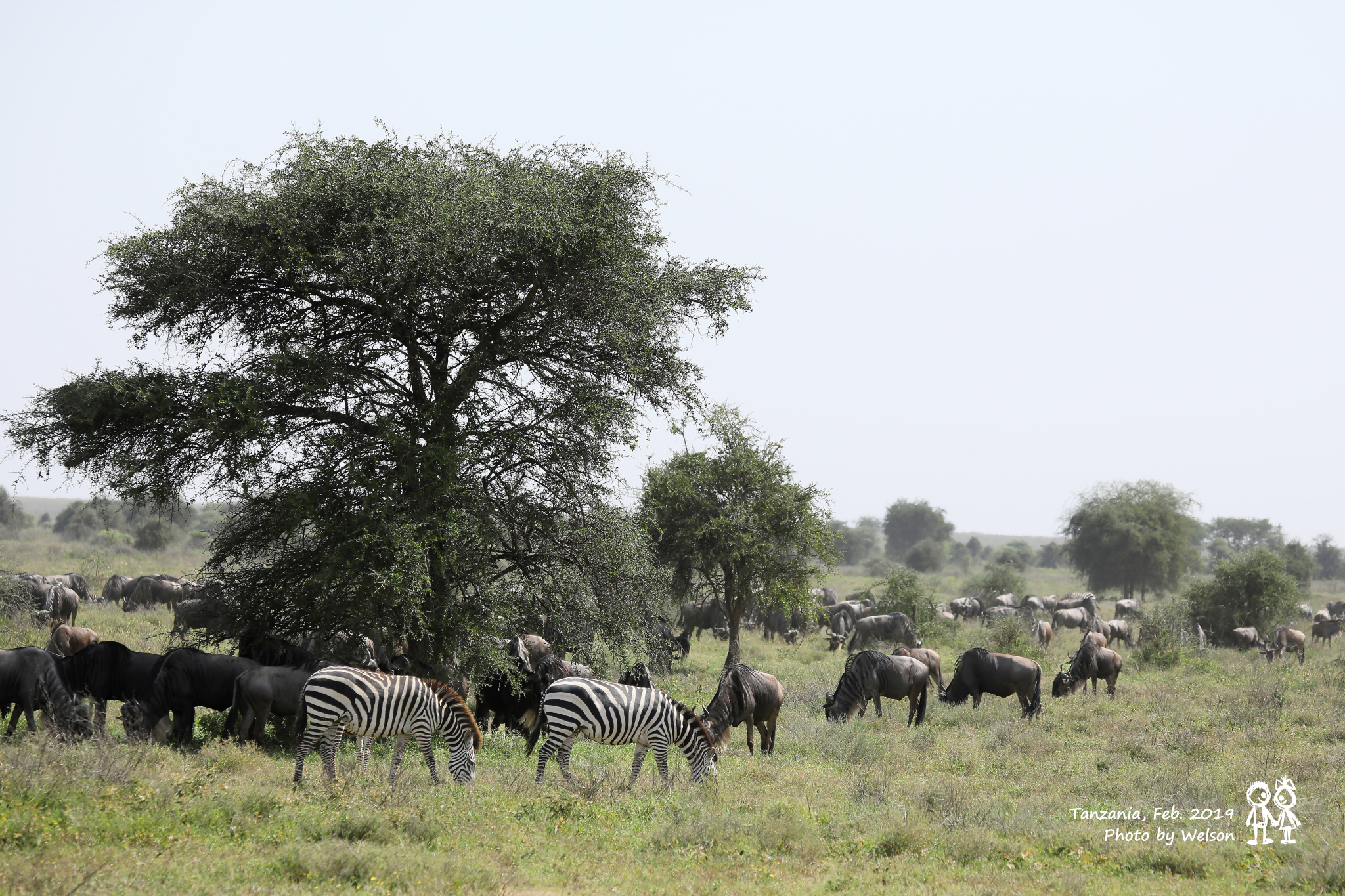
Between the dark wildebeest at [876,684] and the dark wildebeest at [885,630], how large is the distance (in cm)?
1361

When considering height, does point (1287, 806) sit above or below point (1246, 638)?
below

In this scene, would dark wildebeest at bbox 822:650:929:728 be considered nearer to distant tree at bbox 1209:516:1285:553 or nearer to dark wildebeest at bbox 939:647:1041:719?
dark wildebeest at bbox 939:647:1041:719

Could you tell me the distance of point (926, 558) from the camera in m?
98.9

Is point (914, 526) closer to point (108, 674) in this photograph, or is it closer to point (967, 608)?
point (967, 608)

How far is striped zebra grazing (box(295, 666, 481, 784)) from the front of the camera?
11.0 m

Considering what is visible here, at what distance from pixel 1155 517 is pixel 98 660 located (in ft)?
216

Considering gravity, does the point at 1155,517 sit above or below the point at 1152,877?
above

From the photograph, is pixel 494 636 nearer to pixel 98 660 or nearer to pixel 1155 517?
pixel 98 660

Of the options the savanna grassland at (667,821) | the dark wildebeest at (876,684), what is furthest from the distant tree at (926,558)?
the savanna grassland at (667,821)

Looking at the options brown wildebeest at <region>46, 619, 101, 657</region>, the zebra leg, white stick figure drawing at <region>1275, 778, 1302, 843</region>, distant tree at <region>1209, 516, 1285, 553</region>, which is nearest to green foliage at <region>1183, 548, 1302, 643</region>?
white stick figure drawing at <region>1275, 778, 1302, 843</region>

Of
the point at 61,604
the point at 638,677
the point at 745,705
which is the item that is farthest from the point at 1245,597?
the point at 61,604

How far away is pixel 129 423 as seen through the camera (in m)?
14.4

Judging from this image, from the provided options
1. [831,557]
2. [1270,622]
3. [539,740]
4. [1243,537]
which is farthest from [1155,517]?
[1243,537]

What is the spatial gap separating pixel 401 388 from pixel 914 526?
114m
